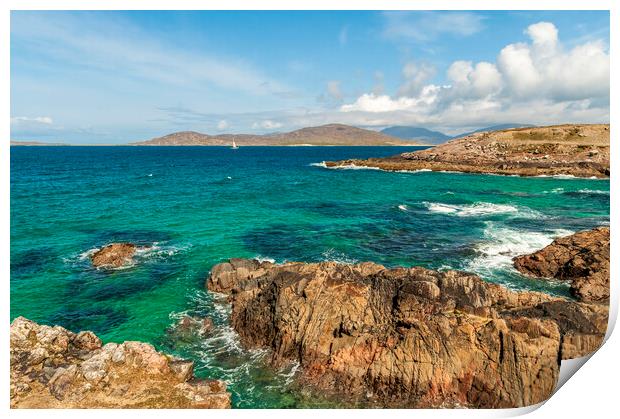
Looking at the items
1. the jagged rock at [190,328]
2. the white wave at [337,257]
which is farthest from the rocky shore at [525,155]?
the jagged rock at [190,328]

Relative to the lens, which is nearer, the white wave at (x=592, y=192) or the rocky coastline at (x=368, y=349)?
the rocky coastline at (x=368, y=349)

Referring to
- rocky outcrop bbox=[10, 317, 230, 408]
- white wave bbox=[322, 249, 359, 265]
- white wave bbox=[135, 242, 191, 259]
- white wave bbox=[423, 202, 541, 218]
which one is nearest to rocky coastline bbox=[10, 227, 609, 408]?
rocky outcrop bbox=[10, 317, 230, 408]

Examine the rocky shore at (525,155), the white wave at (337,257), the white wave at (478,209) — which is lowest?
the white wave at (337,257)

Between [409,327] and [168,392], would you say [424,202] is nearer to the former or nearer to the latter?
[409,327]

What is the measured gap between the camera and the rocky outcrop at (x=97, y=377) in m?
11.1

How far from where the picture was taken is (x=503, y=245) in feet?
96.8

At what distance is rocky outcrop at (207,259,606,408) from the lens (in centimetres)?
1264

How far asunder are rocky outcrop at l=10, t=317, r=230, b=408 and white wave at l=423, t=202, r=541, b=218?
35.8 metres

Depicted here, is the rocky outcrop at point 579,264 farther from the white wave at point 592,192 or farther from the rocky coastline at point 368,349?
the white wave at point 592,192

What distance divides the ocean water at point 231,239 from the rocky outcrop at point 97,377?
78.3 inches

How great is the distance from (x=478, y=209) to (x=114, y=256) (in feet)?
129

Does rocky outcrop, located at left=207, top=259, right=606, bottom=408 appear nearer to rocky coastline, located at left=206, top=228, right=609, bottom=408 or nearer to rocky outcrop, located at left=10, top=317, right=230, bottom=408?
rocky coastline, located at left=206, top=228, right=609, bottom=408

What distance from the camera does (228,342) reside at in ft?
55.5

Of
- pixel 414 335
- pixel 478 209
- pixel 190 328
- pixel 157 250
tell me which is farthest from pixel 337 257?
pixel 478 209
